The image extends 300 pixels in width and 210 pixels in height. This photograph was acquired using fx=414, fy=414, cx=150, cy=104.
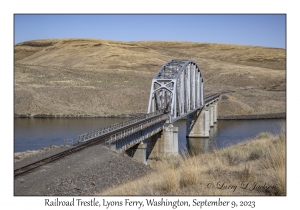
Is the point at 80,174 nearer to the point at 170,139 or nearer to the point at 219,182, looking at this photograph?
the point at 219,182

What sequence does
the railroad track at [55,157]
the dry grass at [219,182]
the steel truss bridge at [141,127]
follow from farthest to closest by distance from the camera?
the steel truss bridge at [141,127], the railroad track at [55,157], the dry grass at [219,182]

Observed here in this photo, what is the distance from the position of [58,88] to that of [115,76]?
31.9 metres

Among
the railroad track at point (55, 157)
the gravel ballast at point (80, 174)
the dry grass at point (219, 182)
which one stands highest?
the dry grass at point (219, 182)

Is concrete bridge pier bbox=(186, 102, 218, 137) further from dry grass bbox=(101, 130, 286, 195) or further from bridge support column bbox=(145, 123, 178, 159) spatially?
dry grass bbox=(101, 130, 286, 195)

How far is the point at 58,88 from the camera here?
111m

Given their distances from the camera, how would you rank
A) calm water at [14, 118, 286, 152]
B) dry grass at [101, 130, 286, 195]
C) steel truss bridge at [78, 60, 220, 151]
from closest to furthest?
dry grass at [101, 130, 286, 195], steel truss bridge at [78, 60, 220, 151], calm water at [14, 118, 286, 152]

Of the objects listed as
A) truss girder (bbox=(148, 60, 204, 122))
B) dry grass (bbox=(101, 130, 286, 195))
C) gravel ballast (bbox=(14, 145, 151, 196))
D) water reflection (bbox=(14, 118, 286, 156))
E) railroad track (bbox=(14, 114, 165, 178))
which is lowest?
water reflection (bbox=(14, 118, 286, 156))

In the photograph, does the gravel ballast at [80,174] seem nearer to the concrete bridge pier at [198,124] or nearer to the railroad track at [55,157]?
the railroad track at [55,157]

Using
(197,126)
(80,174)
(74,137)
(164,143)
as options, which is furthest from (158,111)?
(80,174)

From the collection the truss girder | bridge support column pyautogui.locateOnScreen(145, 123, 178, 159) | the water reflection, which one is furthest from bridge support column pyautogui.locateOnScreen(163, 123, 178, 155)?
the truss girder

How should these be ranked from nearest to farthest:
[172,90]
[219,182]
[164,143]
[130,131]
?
[219,182] < [130,131] < [164,143] < [172,90]

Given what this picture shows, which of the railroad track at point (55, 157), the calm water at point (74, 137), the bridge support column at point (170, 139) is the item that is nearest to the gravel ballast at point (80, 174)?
the railroad track at point (55, 157)

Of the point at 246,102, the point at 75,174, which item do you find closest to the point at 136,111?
the point at 246,102

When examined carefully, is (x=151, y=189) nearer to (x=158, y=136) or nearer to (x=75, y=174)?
(x=75, y=174)
